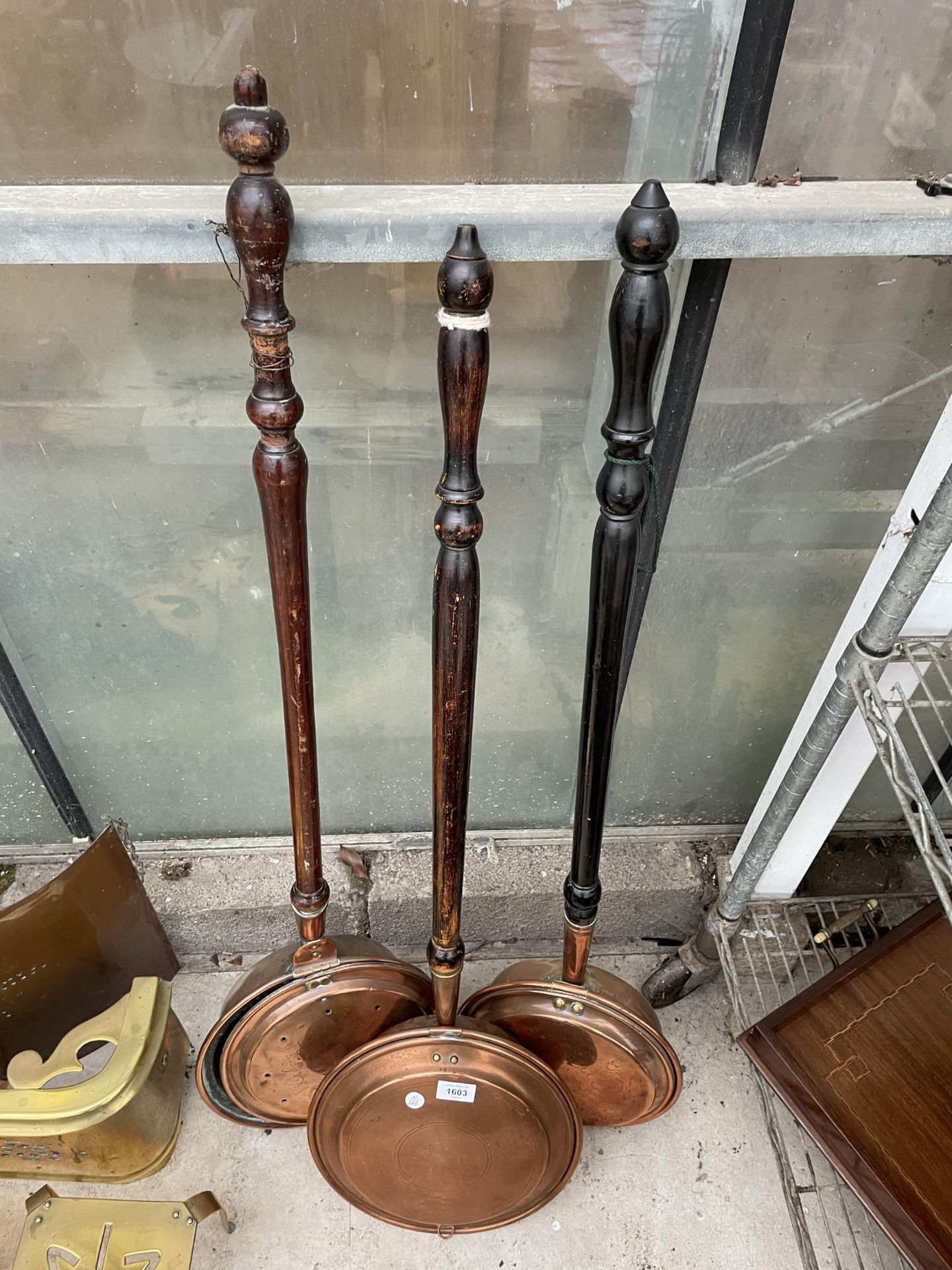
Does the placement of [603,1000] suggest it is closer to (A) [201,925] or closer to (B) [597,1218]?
(B) [597,1218]

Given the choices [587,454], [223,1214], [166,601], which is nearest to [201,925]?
[223,1214]

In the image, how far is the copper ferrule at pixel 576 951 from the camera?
99 cm

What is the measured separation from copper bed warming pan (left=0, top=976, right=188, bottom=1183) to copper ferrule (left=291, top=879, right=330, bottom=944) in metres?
0.20

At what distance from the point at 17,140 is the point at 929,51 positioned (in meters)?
0.78

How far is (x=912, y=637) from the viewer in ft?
2.93

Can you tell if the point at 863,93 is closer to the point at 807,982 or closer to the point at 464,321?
the point at 464,321

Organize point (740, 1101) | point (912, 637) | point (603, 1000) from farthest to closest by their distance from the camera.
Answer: point (740, 1101) < point (603, 1000) < point (912, 637)

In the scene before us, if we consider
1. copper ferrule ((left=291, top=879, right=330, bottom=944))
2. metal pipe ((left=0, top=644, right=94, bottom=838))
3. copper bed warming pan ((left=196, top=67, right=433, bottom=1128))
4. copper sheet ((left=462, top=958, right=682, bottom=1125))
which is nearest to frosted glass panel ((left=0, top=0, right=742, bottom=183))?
copper bed warming pan ((left=196, top=67, right=433, bottom=1128))

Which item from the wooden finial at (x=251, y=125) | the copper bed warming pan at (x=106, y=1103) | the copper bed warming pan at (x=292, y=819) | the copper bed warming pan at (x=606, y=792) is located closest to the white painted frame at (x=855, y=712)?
the copper bed warming pan at (x=606, y=792)

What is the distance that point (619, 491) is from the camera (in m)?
0.72

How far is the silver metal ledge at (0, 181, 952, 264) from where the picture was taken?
2.26ft

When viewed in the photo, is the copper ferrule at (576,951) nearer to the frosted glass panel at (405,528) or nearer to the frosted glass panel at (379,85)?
the frosted glass panel at (405,528)

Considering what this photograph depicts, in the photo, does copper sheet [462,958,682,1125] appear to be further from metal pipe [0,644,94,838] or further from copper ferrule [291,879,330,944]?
metal pipe [0,644,94,838]

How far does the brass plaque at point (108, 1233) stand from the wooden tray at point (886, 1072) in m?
0.66
